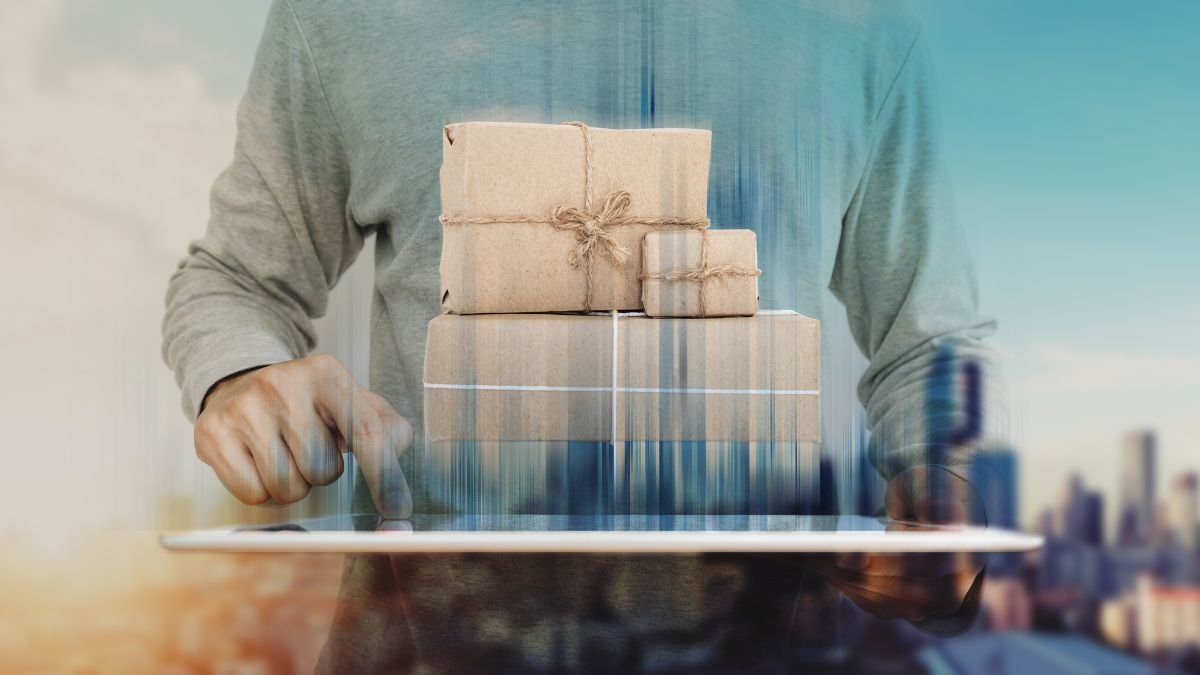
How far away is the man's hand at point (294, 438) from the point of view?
334mm

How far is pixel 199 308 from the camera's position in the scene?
0.41m

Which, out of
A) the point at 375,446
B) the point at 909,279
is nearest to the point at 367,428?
the point at 375,446

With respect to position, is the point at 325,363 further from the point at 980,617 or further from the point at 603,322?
the point at 980,617

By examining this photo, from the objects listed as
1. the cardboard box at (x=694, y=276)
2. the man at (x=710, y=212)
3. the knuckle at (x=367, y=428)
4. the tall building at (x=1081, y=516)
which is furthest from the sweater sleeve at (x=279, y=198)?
the tall building at (x=1081, y=516)

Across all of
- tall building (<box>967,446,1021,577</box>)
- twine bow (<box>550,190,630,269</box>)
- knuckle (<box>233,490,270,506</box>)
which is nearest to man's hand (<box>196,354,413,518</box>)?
knuckle (<box>233,490,270,506</box>)

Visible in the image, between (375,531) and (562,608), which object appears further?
(562,608)

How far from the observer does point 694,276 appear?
29 centimetres

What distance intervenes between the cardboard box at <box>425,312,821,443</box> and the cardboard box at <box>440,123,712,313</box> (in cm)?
1

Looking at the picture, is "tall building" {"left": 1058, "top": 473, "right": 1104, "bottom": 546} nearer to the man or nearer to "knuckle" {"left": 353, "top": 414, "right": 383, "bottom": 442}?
the man

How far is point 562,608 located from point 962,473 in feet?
0.57

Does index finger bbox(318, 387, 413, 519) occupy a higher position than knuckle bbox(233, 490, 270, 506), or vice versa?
index finger bbox(318, 387, 413, 519)

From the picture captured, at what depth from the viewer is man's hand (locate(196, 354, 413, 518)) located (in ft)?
1.10

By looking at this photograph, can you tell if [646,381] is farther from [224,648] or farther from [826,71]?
[224,648]

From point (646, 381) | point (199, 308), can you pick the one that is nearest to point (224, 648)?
point (199, 308)
